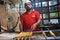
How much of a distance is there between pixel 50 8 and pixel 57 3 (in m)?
0.25

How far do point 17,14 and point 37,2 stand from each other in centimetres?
72

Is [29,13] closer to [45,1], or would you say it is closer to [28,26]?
[28,26]

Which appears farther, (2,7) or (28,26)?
(2,7)

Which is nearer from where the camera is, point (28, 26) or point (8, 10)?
point (28, 26)

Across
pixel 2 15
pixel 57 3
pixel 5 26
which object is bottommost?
pixel 5 26

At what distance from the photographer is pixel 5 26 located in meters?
4.41

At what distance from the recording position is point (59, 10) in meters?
4.52

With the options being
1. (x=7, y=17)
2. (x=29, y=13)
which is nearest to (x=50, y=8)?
(x=7, y=17)

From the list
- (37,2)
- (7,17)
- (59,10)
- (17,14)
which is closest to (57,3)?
(59,10)

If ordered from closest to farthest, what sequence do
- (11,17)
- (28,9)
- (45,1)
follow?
(28,9)
(11,17)
(45,1)

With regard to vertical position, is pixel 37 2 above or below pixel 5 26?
above

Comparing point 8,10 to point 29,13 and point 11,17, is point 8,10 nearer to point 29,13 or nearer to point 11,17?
point 11,17

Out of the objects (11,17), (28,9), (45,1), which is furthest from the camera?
(45,1)

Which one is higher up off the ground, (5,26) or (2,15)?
(2,15)
